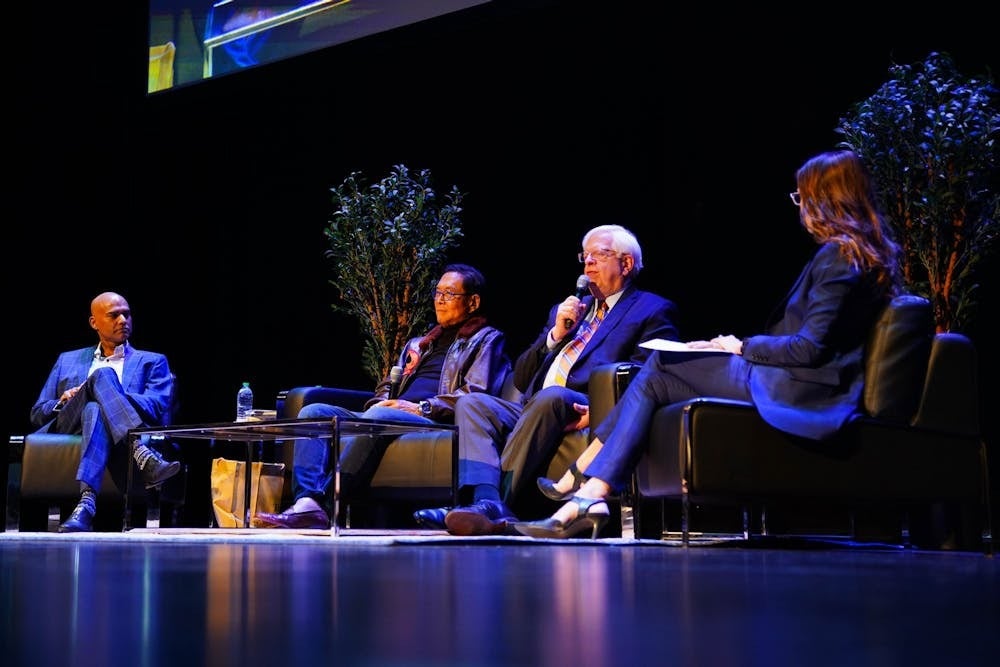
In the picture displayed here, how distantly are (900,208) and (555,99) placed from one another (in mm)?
1815

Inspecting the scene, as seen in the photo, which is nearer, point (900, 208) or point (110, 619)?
point (110, 619)

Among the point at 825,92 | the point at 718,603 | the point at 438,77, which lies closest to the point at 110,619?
the point at 718,603

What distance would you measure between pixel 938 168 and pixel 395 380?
81.5 inches

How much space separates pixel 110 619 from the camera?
2.56 feet

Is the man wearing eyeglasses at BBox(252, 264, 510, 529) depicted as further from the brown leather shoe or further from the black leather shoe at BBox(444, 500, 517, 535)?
the black leather shoe at BBox(444, 500, 517, 535)

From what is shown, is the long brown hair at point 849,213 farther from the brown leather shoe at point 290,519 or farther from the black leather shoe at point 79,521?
the black leather shoe at point 79,521

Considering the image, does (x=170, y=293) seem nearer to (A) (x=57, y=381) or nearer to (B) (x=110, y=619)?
(A) (x=57, y=381)

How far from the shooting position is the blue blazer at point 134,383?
15.5ft

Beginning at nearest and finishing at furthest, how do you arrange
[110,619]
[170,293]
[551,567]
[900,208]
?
[110,619] → [551,567] → [900,208] → [170,293]

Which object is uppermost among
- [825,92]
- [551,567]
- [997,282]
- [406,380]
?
[825,92]

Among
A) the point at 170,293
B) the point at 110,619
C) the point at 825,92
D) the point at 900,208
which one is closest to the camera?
the point at 110,619

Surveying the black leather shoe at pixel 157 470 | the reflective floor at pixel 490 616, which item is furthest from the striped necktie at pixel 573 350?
the reflective floor at pixel 490 616

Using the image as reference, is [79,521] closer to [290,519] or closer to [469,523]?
[290,519]

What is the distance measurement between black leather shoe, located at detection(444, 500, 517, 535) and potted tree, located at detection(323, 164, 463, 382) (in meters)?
2.02
